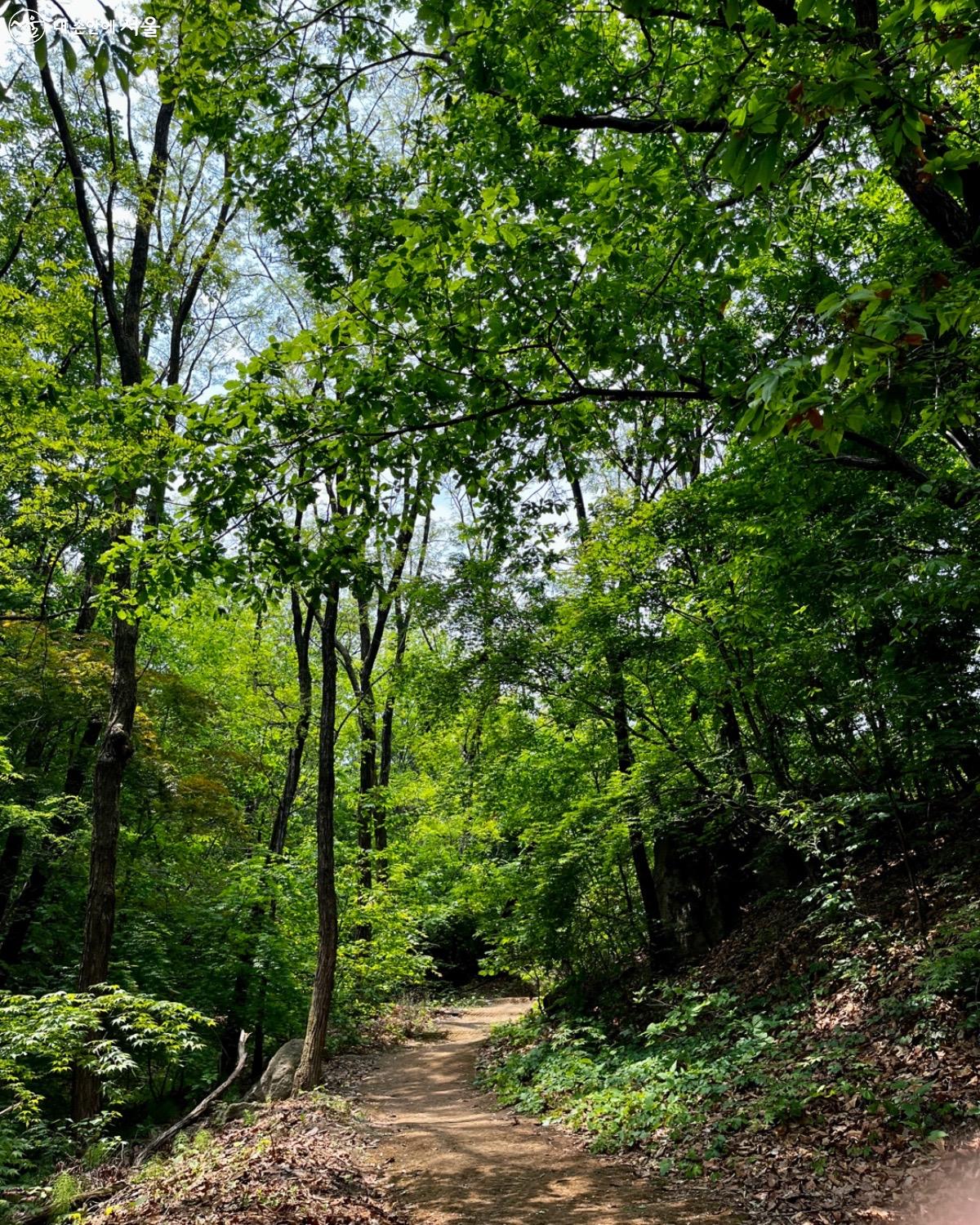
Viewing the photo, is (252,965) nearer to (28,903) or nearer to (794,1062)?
(28,903)

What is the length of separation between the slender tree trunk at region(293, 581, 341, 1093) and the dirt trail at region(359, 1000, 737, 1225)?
971 millimetres

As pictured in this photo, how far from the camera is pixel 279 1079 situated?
9.36 meters

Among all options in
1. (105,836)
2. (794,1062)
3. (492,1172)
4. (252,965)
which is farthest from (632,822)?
(105,836)

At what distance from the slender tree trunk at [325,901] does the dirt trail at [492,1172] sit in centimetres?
97

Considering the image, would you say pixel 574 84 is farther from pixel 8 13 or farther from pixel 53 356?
pixel 53 356

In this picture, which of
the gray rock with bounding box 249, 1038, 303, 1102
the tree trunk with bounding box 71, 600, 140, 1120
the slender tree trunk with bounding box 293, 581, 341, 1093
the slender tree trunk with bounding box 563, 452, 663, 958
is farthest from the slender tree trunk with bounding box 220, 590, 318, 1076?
the slender tree trunk with bounding box 563, 452, 663, 958

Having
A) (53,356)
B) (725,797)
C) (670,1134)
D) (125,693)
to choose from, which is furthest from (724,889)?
(53,356)

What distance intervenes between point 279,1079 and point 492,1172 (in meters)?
4.35

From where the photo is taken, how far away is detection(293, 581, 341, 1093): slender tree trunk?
9094 mm

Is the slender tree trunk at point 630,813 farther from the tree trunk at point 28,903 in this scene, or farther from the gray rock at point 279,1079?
the tree trunk at point 28,903

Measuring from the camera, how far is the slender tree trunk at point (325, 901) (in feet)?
29.8

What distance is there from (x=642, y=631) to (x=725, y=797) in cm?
232

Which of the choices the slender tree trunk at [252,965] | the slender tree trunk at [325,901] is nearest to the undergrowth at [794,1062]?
the slender tree trunk at [325,901]

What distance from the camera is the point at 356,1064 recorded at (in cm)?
1255
